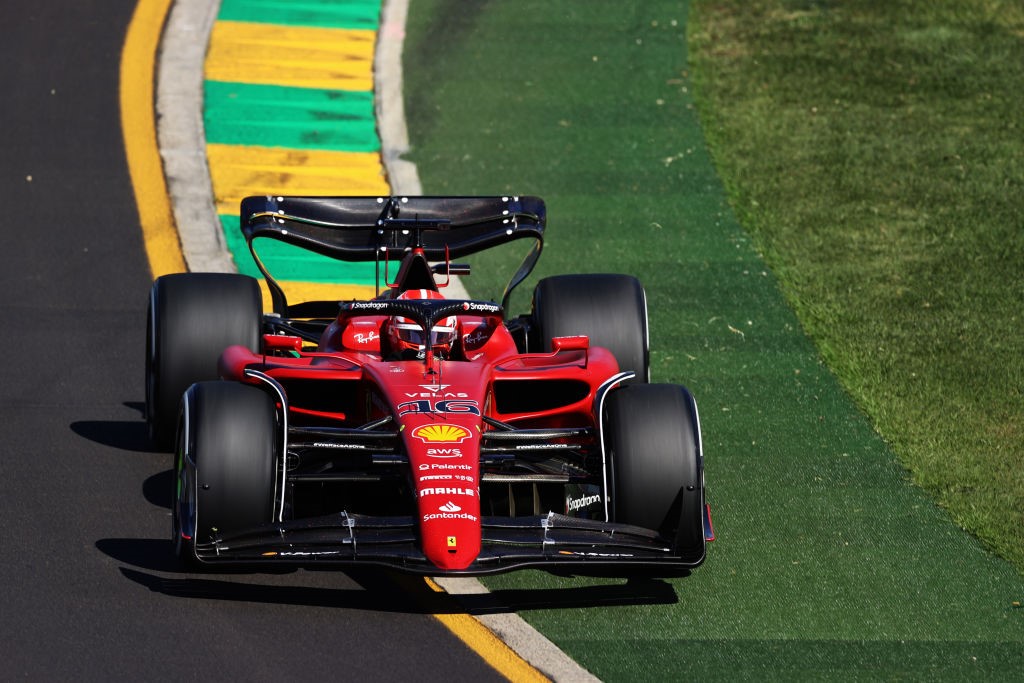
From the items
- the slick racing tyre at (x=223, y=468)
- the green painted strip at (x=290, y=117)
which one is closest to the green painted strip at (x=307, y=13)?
the green painted strip at (x=290, y=117)

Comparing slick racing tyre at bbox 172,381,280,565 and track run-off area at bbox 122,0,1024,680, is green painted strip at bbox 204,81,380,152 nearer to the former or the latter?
track run-off area at bbox 122,0,1024,680

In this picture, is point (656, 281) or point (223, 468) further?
point (656, 281)

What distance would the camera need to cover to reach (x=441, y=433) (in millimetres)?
8586

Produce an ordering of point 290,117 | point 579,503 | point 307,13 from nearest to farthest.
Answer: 1. point 579,503
2. point 290,117
3. point 307,13

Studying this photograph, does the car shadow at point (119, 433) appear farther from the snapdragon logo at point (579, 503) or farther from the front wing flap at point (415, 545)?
the snapdragon logo at point (579, 503)

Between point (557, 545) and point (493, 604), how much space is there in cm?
80

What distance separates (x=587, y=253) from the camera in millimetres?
13812

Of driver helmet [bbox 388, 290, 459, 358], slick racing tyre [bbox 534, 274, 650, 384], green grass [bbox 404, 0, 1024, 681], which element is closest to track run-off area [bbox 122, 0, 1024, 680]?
green grass [bbox 404, 0, 1024, 681]

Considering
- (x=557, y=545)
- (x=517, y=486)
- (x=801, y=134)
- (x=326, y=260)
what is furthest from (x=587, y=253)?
(x=557, y=545)

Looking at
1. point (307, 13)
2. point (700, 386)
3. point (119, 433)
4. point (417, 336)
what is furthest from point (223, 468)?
point (307, 13)

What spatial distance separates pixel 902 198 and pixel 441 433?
7784 mm

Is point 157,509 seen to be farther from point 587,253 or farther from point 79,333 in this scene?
point 587,253

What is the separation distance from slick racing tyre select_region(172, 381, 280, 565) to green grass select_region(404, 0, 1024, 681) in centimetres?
136

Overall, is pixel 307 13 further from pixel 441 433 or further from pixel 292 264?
pixel 441 433
